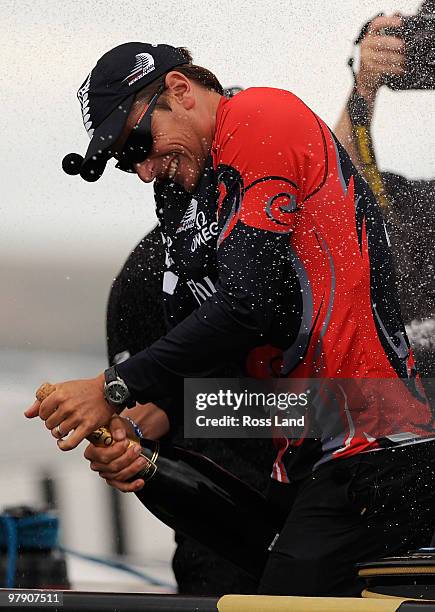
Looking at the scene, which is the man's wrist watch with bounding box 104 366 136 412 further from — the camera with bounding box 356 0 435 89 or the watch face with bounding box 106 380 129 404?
the camera with bounding box 356 0 435 89

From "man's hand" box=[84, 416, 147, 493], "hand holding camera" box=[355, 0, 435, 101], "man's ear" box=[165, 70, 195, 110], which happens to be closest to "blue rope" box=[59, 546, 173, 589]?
"man's hand" box=[84, 416, 147, 493]

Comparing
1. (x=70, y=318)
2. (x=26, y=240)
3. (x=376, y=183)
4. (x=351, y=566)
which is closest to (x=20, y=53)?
(x=26, y=240)

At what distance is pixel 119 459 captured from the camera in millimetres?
1899

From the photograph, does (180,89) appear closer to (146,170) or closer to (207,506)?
(146,170)

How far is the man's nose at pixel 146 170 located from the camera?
186 centimetres

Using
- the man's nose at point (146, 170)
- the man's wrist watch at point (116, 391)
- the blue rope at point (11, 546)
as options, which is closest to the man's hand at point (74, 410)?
the man's wrist watch at point (116, 391)

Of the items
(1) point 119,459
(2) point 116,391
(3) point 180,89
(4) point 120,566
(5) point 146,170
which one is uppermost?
(3) point 180,89

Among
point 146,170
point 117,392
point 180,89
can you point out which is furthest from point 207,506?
point 180,89

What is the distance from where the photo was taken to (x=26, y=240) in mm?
2020

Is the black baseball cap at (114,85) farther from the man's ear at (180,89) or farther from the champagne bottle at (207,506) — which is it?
the champagne bottle at (207,506)

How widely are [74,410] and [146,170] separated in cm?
40

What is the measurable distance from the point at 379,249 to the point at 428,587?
0.53 metres

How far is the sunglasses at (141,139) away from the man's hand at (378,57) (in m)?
0.34

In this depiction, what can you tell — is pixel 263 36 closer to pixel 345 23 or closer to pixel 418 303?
pixel 345 23
